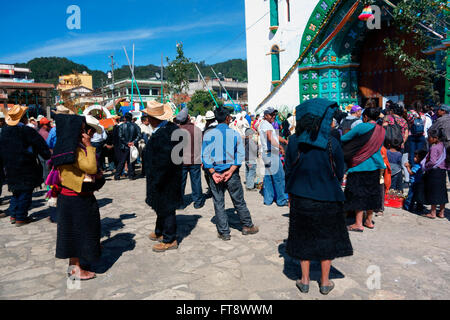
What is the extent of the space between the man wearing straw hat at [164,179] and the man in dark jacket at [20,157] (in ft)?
8.06

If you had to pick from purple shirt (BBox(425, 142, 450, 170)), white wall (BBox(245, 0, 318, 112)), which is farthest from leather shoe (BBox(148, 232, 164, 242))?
white wall (BBox(245, 0, 318, 112))

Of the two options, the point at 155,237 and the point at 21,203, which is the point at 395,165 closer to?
the point at 155,237

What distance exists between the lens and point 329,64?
542 inches

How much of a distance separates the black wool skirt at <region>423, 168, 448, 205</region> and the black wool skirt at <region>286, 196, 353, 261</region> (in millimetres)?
3163

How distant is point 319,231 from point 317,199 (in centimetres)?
31

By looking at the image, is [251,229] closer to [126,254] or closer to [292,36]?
[126,254]

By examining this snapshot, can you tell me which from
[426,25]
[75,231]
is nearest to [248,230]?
[75,231]

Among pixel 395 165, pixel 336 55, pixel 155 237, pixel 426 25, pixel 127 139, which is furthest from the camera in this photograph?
pixel 336 55

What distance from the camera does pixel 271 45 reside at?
19.0m

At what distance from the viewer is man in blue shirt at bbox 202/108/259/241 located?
449cm

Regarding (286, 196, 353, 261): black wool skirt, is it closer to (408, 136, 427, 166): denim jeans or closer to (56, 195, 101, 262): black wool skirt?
(56, 195, 101, 262): black wool skirt

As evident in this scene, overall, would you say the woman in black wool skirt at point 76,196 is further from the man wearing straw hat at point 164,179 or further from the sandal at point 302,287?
the sandal at point 302,287
